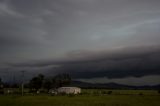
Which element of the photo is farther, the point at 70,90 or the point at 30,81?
the point at 30,81

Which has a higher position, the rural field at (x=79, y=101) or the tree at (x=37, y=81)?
the tree at (x=37, y=81)

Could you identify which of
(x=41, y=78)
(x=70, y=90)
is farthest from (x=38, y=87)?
(x=70, y=90)

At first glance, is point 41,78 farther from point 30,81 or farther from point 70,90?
point 70,90

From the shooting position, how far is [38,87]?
198 metres

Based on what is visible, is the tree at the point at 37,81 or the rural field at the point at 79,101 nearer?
the rural field at the point at 79,101

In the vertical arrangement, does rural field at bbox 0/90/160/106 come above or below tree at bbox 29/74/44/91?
below

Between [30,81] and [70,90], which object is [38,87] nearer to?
[30,81]

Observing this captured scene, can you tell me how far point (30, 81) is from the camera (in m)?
199

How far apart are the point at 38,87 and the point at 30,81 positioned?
6987 millimetres

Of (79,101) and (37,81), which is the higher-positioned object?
(37,81)

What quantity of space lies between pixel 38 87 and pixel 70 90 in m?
26.8

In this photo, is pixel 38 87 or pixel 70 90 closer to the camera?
pixel 70 90

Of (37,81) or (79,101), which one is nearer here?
(79,101)

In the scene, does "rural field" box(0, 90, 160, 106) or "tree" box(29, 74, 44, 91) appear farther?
"tree" box(29, 74, 44, 91)
